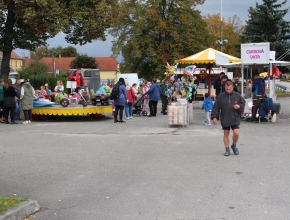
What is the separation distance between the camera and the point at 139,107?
22062 millimetres

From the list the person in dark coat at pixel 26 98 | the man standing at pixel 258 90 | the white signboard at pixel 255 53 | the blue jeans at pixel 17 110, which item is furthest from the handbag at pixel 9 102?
the man standing at pixel 258 90

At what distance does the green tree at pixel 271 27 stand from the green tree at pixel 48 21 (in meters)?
21.9

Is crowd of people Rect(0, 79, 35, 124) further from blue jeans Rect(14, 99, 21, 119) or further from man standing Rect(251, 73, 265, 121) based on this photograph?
man standing Rect(251, 73, 265, 121)

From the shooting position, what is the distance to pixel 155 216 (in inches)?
235

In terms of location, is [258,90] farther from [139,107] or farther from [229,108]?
[229,108]

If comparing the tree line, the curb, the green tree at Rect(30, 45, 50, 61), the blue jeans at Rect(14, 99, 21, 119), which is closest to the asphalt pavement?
the curb

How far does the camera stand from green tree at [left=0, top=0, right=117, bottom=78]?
71.6ft

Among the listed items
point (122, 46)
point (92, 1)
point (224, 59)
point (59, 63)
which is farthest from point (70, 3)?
point (59, 63)

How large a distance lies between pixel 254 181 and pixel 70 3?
58.1 ft

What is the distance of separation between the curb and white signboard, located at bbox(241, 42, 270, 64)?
1346 centimetres

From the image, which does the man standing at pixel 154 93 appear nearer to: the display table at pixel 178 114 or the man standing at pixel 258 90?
the display table at pixel 178 114

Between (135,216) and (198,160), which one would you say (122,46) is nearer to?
(198,160)

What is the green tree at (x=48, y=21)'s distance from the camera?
21812 mm

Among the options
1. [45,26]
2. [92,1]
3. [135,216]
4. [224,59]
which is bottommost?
[135,216]
